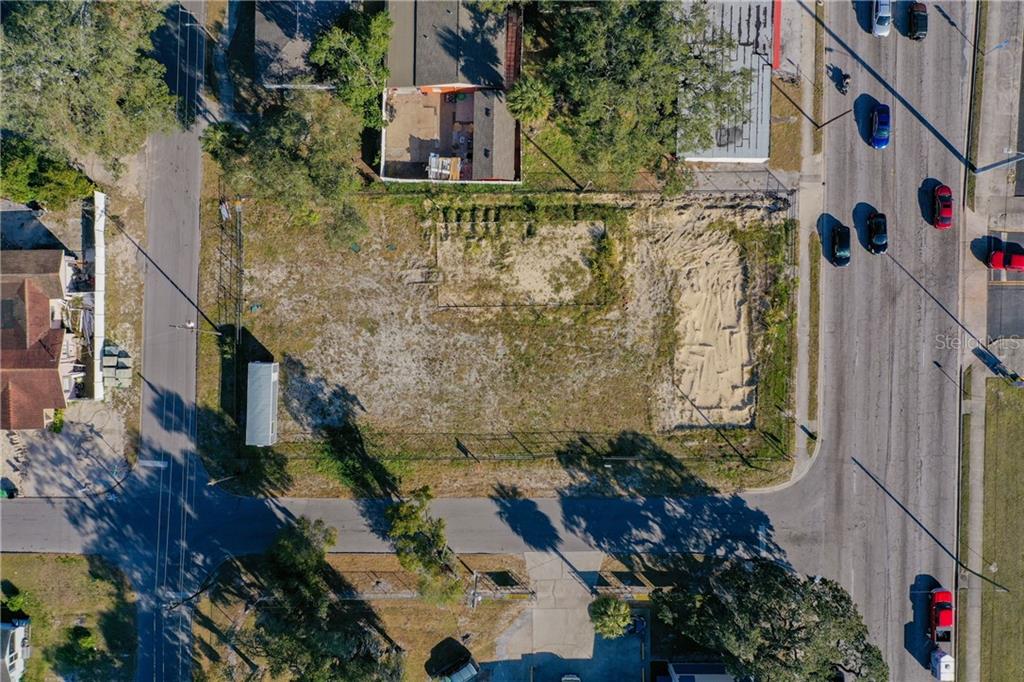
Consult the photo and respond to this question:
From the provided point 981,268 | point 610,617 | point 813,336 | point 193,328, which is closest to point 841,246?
point 813,336

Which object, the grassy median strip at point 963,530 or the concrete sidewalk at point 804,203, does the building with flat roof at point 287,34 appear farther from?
the grassy median strip at point 963,530

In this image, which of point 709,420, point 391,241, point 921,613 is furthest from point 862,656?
point 391,241

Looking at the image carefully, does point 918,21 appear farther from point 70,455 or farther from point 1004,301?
point 70,455

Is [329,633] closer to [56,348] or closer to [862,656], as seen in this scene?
[56,348]

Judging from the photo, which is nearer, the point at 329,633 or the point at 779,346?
the point at 329,633

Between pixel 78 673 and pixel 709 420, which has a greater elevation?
pixel 709 420
